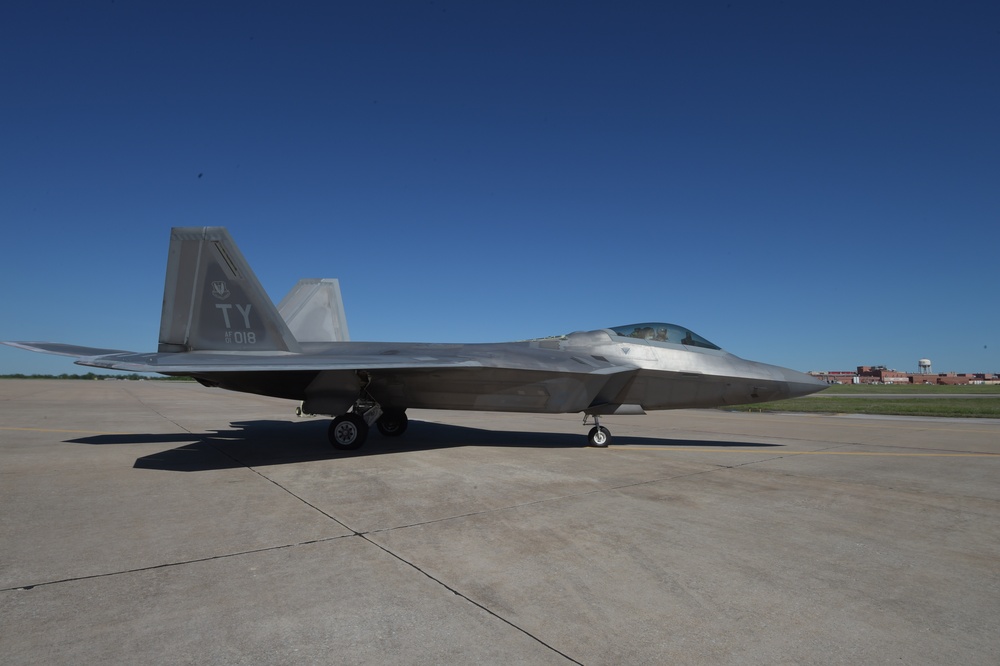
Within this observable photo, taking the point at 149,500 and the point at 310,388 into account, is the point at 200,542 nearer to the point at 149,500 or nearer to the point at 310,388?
the point at 149,500

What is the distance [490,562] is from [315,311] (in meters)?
12.1

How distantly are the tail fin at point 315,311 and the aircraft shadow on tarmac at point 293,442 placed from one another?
2.55m

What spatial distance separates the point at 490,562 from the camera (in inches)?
163

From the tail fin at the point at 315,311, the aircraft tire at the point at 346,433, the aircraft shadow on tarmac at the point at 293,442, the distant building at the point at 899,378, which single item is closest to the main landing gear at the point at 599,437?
the aircraft shadow on tarmac at the point at 293,442

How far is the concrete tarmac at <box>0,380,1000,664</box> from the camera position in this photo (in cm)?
291

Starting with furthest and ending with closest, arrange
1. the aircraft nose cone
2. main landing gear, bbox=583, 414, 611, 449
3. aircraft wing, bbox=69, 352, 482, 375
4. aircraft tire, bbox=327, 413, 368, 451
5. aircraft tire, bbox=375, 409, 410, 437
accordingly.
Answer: aircraft tire, bbox=375, 409, 410, 437 → main landing gear, bbox=583, 414, 611, 449 → the aircraft nose cone → aircraft tire, bbox=327, 413, 368, 451 → aircraft wing, bbox=69, 352, 482, 375

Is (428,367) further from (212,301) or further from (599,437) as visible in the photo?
(212,301)

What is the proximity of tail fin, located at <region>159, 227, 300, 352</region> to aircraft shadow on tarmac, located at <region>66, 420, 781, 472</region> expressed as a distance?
2.01 meters

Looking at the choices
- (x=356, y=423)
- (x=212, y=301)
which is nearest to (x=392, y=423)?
(x=356, y=423)

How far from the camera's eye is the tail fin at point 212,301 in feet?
33.5

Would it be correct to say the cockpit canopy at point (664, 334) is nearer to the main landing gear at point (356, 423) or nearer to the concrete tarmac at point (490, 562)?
the concrete tarmac at point (490, 562)

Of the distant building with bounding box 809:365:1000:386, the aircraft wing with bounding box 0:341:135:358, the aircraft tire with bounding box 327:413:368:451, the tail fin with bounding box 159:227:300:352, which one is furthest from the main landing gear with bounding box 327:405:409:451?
the distant building with bounding box 809:365:1000:386

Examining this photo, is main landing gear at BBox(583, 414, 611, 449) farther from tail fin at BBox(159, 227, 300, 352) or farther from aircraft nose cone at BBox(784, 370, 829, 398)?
tail fin at BBox(159, 227, 300, 352)

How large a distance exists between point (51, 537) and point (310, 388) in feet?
18.1
